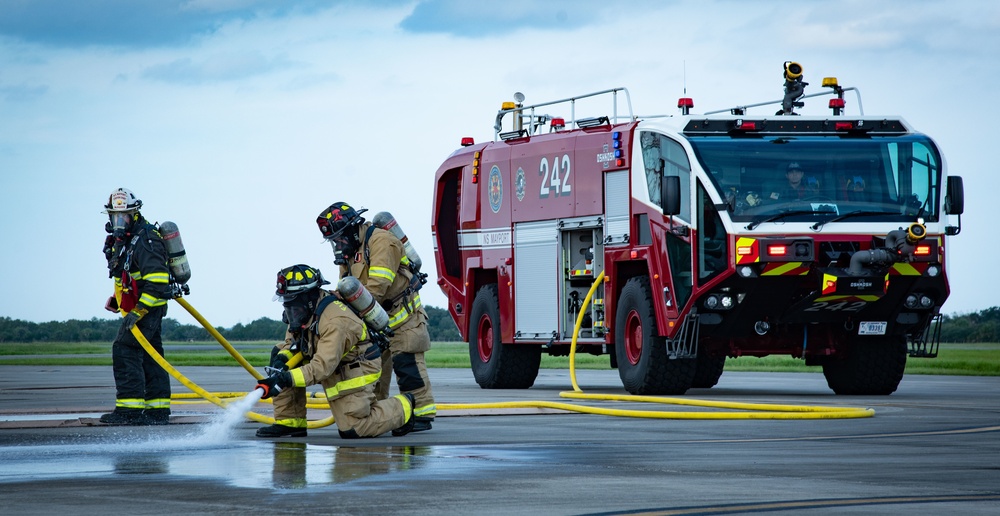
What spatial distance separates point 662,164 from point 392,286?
220 inches

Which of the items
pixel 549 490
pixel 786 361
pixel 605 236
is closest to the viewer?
pixel 549 490

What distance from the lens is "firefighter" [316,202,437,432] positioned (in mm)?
12539

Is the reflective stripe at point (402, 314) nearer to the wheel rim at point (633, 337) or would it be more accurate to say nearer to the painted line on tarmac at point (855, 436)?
the painted line on tarmac at point (855, 436)

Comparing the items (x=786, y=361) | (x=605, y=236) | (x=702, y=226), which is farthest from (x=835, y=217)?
(x=786, y=361)

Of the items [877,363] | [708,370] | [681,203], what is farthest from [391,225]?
[708,370]

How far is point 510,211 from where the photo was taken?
21.0m

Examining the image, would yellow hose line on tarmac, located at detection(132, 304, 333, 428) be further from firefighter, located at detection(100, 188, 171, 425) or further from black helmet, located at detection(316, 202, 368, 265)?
black helmet, located at detection(316, 202, 368, 265)

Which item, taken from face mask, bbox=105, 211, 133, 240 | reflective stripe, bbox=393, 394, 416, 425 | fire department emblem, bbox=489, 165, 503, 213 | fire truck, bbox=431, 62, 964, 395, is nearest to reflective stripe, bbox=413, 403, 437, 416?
reflective stripe, bbox=393, 394, 416, 425

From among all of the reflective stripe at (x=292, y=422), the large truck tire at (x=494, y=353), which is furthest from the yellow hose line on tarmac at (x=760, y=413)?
the large truck tire at (x=494, y=353)

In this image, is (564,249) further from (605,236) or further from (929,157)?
(929,157)

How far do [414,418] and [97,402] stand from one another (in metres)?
6.24

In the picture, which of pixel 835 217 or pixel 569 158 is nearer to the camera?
pixel 835 217

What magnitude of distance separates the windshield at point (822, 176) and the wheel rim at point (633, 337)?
2.17 metres

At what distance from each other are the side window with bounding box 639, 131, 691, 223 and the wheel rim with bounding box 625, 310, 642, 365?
58.8 inches
